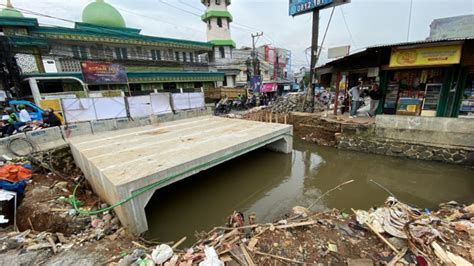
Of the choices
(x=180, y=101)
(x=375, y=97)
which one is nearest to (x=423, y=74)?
(x=375, y=97)

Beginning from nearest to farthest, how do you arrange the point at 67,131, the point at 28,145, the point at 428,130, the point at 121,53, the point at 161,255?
1. the point at 161,255
2. the point at 28,145
3. the point at 428,130
4. the point at 67,131
5. the point at 121,53

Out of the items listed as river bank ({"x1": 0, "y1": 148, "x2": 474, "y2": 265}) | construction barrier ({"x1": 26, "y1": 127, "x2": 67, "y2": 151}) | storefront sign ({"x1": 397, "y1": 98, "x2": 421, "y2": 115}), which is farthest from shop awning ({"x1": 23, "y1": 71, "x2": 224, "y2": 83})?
storefront sign ({"x1": 397, "y1": 98, "x2": 421, "y2": 115})

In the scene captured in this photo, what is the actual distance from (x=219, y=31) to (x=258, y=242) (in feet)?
90.6

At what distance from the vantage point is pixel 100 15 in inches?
663

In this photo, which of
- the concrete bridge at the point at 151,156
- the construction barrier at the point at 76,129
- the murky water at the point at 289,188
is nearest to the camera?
the concrete bridge at the point at 151,156

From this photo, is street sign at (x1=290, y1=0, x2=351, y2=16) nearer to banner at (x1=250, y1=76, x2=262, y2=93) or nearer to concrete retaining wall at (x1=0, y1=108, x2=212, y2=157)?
concrete retaining wall at (x1=0, y1=108, x2=212, y2=157)

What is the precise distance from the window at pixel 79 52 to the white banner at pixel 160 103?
11.1 m

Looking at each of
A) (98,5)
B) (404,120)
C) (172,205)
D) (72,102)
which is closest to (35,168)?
(72,102)

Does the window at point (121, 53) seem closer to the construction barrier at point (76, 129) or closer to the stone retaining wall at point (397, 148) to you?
the construction barrier at point (76, 129)

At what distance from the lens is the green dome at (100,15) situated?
1672cm

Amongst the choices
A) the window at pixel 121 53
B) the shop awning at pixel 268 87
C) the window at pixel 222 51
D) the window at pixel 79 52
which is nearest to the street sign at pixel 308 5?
the shop awning at pixel 268 87

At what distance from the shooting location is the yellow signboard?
19.9 ft

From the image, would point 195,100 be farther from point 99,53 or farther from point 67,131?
point 99,53

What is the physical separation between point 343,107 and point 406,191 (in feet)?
22.4
